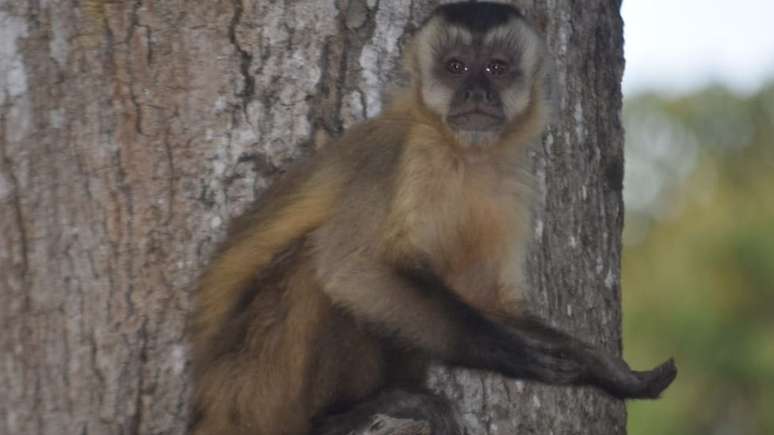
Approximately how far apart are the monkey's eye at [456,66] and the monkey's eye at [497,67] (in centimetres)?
9

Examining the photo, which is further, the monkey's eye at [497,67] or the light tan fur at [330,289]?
the monkey's eye at [497,67]

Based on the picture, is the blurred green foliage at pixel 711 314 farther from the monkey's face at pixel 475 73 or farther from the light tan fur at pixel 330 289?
the light tan fur at pixel 330 289

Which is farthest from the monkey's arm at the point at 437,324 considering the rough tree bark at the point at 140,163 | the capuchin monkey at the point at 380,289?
the rough tree bark at the point at 140,163

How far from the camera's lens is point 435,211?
5051mm

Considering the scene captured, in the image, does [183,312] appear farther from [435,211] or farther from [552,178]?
[552,178]

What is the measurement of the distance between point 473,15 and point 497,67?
0.24m

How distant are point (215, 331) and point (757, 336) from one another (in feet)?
39.8

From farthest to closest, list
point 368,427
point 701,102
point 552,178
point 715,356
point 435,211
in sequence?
point 701,102 < point 715,356 < point 552,178 < point 435,211 < point 368,427

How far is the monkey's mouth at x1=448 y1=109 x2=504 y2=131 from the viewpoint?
16.8 feet

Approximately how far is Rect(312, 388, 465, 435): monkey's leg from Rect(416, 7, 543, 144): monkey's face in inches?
38.0

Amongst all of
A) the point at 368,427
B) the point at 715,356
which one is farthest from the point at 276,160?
the point at 715,356

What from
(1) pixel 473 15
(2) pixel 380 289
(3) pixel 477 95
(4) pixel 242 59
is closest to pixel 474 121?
(3) pixel 477 95

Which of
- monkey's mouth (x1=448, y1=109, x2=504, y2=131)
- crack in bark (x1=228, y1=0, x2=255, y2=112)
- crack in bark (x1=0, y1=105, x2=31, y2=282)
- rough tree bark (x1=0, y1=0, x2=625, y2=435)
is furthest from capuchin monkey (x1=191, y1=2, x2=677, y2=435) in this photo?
crack in bark (x1=0, y1=105, x2=31, y2=282)

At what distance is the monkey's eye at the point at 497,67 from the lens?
17.3 ft
